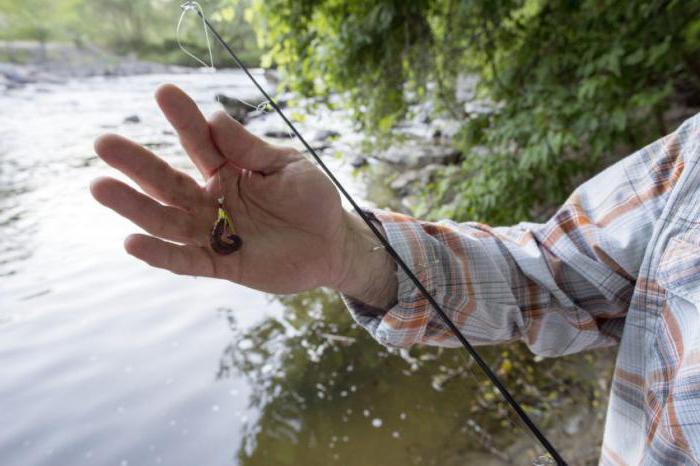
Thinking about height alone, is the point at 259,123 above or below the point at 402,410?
above

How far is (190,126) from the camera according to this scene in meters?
0.93

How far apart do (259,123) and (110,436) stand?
863cm

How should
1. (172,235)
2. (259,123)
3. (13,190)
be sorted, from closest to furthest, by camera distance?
(172,235), (13,190), (259,123)

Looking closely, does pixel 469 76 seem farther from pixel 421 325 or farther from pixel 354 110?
pixel 421 325

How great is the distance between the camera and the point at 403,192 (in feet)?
22.5

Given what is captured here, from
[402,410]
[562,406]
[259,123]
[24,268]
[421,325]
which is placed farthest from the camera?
[259,123]

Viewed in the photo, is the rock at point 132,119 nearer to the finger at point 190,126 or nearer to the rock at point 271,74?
the rock at point 271,74

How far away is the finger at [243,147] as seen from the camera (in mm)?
947

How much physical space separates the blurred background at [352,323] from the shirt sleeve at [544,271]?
5.19 feet

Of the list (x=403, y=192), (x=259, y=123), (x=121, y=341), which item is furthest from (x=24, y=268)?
(x=259, y=123)

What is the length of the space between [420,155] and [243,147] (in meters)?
6.97

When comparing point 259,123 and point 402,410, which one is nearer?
point 402,410

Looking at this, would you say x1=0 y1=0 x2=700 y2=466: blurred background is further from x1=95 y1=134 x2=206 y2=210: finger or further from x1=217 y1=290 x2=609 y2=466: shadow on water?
x1=95 y1=134 x2=206 y2=210: finger

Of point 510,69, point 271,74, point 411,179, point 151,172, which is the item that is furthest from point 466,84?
point 271,74
